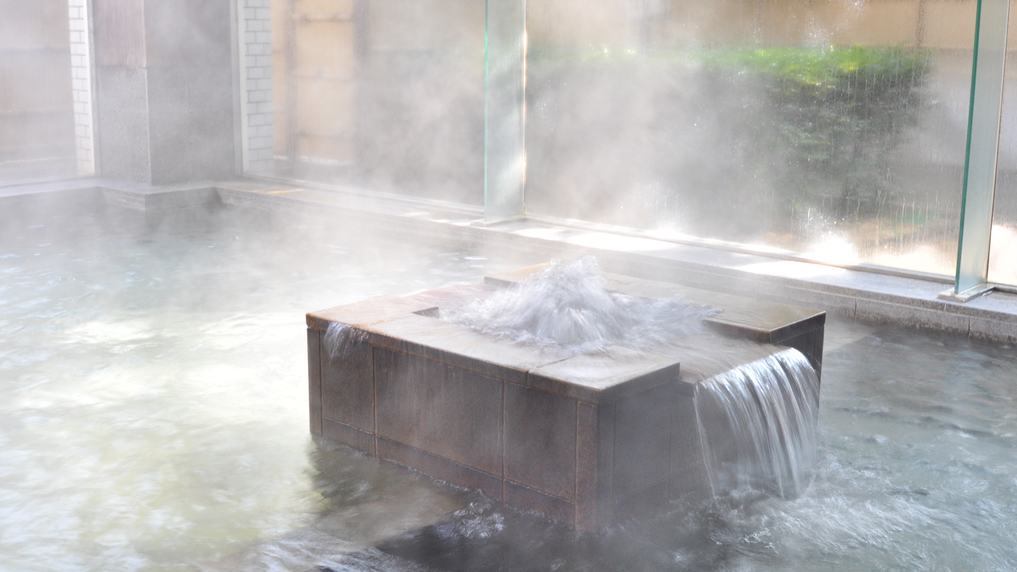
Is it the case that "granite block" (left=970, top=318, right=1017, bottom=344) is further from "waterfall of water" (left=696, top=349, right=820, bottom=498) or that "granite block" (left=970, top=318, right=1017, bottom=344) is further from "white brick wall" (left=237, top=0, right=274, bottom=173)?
"white brick wall" (left=237, top=0, right=274, bottom=173)

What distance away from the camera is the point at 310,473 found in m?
3.45

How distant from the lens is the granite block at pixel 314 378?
3688 millimetres

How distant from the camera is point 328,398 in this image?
3.69 m

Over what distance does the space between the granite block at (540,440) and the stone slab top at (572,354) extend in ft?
0.16

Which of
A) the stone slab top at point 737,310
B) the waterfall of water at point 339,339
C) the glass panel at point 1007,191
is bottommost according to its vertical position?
the waterfall of water at point 339,339

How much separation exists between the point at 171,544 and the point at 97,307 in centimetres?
329

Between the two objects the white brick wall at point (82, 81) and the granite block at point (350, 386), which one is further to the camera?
the white brick wall at point (82, 81)

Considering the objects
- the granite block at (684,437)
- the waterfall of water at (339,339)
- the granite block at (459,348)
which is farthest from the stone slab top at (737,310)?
the waterfall of water at (339,339)

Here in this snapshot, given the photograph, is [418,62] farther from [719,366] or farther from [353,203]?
[719,366]

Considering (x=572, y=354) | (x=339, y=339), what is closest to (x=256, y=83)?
(x=339, y=339)

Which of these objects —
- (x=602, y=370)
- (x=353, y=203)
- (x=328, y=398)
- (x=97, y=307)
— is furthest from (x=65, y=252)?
(x=602, y=370)

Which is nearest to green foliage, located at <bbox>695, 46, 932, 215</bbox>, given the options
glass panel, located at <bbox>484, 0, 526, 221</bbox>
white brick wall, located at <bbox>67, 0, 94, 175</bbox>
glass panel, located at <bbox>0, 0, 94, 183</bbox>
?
glass panel, located at <bbox>484, 0, 526, 221</bbox>

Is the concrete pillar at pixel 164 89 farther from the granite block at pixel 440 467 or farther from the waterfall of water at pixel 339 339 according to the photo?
the granite block at pixel 440 467

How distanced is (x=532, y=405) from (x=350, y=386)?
0.87 meters
